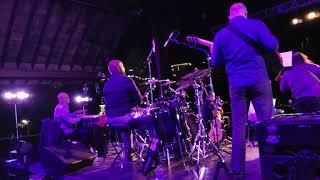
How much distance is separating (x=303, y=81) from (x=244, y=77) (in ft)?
7.93

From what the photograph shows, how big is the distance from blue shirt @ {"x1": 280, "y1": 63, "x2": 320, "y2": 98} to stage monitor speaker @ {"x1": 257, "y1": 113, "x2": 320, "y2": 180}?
9.51 feet

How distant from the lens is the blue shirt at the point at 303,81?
Result: 191 inches

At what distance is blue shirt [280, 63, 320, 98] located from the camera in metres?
4.86

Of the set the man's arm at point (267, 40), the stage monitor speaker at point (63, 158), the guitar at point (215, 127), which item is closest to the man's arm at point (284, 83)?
the guitar at point (215, 127)

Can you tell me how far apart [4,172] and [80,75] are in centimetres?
655

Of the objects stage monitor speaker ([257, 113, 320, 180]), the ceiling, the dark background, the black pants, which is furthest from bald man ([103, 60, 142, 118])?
the ceiling

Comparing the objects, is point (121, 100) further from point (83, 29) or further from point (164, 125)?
point (83, 29)

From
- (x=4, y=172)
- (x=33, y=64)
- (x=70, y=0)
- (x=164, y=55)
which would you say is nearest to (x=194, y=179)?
(x=4, y=172)

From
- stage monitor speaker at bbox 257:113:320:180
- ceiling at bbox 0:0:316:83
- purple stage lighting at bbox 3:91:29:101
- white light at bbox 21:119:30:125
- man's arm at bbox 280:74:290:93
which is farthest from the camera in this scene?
white light at bbox 21:119:30:125

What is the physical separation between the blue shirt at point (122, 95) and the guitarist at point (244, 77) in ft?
7.33

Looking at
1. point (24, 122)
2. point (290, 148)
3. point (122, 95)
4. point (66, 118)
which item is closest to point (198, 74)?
point (122, 95)

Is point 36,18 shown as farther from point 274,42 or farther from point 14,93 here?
point 274,42

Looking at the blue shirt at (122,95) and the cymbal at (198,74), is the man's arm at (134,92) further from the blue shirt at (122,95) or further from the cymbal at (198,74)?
the cymbal at (198,74)

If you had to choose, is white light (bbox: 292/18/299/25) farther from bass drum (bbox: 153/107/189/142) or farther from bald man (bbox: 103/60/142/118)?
bald man (bbox: 103/60/142/118)
